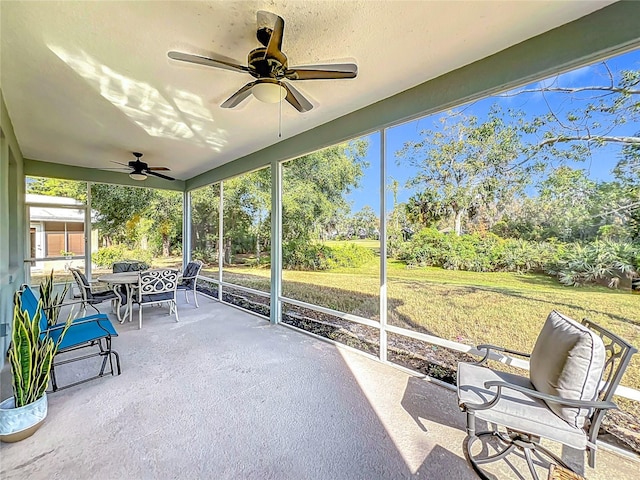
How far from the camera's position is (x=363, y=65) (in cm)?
229

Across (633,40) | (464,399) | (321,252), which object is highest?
(633,40)

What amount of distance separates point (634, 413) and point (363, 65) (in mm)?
3157

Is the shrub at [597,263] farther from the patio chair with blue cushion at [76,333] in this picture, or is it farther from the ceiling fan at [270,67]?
the patio chair with blue cushion at [76,333]

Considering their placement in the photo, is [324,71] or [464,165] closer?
[324,71]

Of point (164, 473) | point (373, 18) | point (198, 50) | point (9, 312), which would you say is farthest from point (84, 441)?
point (373, 18)

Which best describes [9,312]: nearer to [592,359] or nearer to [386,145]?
[386,145]

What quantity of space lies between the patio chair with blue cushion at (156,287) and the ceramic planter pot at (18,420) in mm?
2185

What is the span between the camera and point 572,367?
57.3 inches

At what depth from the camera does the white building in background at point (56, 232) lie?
5164mm

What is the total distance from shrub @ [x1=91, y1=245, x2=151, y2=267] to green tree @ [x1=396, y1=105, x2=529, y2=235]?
6.12 metres

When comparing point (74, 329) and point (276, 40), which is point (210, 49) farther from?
point (74, 329)

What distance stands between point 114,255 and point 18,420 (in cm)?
503

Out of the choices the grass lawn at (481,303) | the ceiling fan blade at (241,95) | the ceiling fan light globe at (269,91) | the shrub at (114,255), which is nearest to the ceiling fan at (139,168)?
the shrub at (114,255)

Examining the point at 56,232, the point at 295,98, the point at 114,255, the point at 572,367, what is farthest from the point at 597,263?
the point at 56,232
